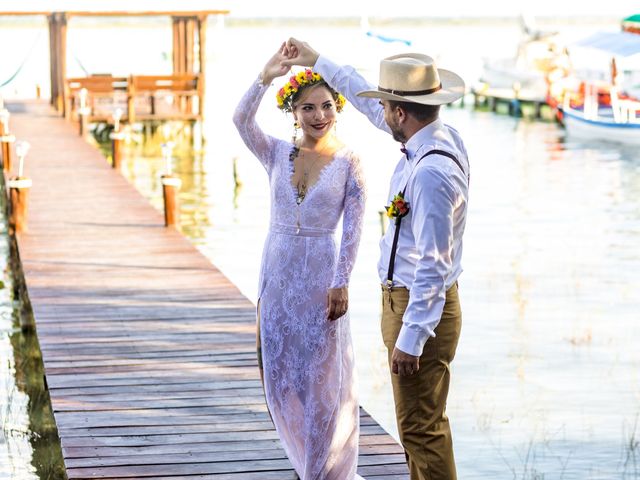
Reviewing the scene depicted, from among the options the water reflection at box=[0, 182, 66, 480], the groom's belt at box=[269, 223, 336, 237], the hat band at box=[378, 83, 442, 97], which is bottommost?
the water reflection at box=[0, 182, 66, 480]

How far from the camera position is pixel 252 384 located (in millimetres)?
7551

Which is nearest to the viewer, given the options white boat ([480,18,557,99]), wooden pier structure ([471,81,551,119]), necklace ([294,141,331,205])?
necklace ([294,141,331,205])

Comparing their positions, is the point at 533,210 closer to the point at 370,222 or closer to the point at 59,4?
the point at 370,222

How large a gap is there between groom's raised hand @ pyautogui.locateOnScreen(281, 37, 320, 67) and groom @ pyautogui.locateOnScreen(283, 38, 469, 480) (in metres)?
0.48

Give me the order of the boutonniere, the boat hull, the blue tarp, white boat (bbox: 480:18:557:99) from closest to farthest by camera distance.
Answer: the boutonniere → the blue tarp → the boat hull → white boat (bbox: 480:18:557:99)

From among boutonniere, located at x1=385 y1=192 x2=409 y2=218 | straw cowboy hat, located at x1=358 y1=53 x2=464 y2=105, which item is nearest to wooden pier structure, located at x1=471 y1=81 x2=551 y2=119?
straw cowboy hat, located at x1=358 y1=53 x2=464 y2=105

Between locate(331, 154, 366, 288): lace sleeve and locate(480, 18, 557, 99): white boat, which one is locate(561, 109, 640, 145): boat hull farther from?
locate(331, 154, 366, 288): lace sleeve

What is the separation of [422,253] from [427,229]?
8 centimetres

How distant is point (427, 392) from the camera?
467 centimetres

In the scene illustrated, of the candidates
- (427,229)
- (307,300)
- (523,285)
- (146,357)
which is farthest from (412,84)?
(523,285)

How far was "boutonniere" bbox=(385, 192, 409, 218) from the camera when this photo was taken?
14.9ft

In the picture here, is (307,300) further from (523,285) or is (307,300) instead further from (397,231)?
(523,285)

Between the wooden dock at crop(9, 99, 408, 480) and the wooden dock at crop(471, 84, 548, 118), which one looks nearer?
the wooden dock at crop(9, 99, 408, 480)

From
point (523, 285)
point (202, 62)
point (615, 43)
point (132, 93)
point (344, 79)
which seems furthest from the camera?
point (615, 43)
